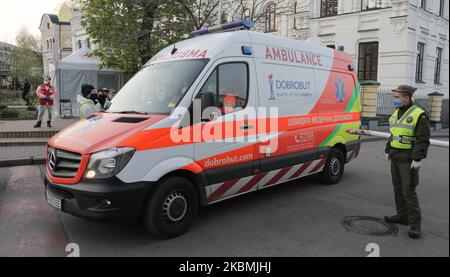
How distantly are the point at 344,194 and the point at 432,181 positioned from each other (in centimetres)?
251

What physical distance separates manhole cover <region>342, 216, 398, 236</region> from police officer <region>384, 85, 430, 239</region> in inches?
10.9

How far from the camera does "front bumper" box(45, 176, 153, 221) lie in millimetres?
4145

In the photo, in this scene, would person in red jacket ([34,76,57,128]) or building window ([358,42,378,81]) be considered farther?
building window ([358,42,378,81])

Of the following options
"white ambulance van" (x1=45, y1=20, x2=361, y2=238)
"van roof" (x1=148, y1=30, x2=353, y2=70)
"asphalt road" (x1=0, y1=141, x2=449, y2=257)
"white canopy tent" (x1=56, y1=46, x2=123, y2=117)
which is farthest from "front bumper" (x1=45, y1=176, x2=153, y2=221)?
"white canopy tent" (x1=56, y1=46, x2=123, y2=117)

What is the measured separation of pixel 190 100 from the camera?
4730mm

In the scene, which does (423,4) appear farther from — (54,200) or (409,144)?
(54,200)

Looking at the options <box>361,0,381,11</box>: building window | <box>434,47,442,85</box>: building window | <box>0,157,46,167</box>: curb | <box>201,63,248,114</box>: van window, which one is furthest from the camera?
<box>434,47,442,85</box>: building window

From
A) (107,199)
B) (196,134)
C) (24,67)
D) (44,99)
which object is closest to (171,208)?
(107,199)

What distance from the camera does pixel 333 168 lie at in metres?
7.44

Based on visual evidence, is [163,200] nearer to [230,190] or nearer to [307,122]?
[230,190]

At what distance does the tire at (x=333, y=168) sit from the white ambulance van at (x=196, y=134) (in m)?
0.41

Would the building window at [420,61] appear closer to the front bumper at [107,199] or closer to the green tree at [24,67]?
the front bumper at [107,199]

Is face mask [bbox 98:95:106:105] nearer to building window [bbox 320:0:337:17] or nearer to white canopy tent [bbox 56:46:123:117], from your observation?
white canopy tent [bbox 56:46:123:117]

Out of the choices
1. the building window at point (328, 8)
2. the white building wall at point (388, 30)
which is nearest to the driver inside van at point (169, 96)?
the white building wall at point (388, 30)
